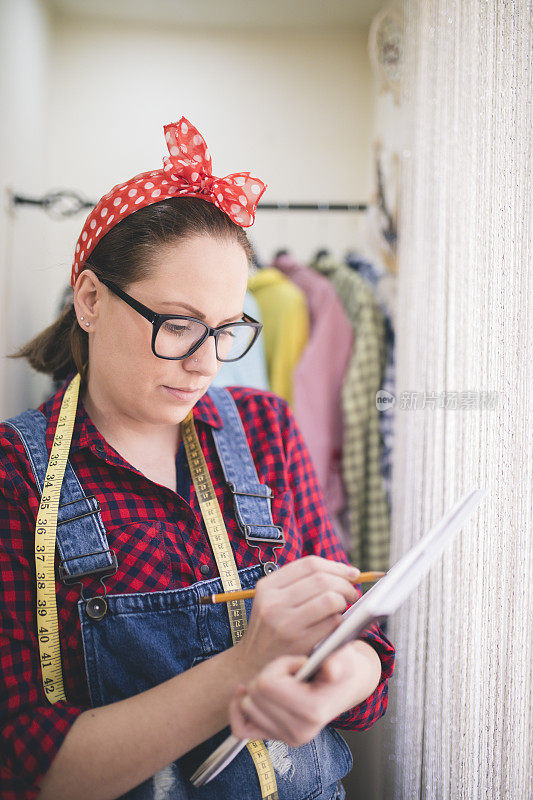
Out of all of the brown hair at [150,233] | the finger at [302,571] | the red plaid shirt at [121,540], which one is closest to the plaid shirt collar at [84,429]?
the red plaid shirt at [121,540]

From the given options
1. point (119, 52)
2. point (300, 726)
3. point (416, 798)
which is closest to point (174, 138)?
point (300, 726)

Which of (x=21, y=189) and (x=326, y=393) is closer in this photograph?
(x=21, y=189)

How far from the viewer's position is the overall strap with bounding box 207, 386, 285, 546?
3.40 feet

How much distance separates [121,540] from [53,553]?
95 millimetres

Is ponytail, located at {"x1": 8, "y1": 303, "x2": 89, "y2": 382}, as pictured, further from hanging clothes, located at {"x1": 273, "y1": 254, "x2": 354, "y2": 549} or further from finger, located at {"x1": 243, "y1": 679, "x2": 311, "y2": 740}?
hanging clothes, located at {"x1": 273, "y1": 254, "x2": 354, "y2": 549}

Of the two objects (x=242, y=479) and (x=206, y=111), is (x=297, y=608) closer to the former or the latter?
(x=242, y=479)

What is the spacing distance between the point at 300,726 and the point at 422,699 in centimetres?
55

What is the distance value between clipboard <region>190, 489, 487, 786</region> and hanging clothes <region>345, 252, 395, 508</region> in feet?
3.35

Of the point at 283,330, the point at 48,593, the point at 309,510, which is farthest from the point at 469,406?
the point at 283,330

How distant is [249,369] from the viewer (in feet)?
5.98

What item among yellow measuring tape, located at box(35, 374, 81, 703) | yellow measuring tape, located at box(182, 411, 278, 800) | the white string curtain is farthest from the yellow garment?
yellow measuring tape, located at box(35, 374, 81, 703)

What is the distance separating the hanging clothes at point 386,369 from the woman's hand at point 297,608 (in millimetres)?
1026

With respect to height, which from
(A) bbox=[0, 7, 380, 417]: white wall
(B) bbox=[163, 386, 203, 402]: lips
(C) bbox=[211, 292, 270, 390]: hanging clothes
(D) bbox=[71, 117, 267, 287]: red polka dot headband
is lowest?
(B) bbox=[163, 386, 203, 402]: lips

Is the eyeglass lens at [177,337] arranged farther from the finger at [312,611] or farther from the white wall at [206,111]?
the white wall at [206,111]
